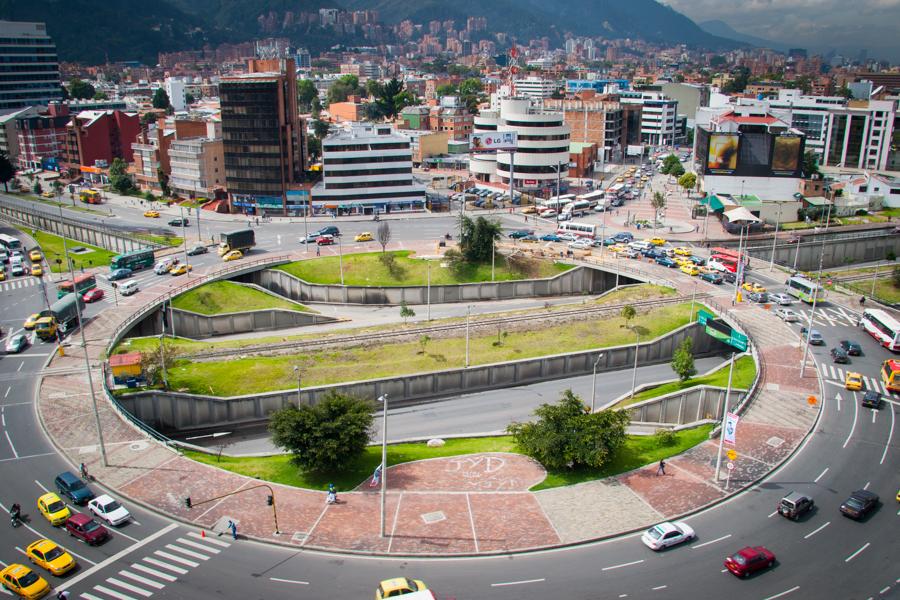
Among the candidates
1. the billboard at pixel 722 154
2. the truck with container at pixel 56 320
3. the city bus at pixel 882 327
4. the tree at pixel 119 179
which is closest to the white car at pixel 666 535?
the city bus at pixel 882 327

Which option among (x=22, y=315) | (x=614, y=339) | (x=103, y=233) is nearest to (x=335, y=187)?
(x=103, y=233)

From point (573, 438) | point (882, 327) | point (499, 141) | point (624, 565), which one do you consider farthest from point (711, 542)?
point (499, 141)

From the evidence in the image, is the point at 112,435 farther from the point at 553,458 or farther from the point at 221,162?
the point at 221,162

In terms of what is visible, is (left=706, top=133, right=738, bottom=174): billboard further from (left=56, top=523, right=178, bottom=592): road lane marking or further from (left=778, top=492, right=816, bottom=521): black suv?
(left=56, top=523, right=178, bottom=592): road lane marking

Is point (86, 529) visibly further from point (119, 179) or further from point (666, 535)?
point (119, 179)

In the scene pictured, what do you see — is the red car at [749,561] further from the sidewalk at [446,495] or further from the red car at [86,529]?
the red car at [86,529]

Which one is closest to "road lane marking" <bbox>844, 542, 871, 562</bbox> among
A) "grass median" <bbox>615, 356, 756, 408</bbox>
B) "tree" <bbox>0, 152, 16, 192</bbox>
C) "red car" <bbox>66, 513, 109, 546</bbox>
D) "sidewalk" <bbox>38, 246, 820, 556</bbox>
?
"sidewalk" <bbox>38, 246, 820, 556</bbox>
